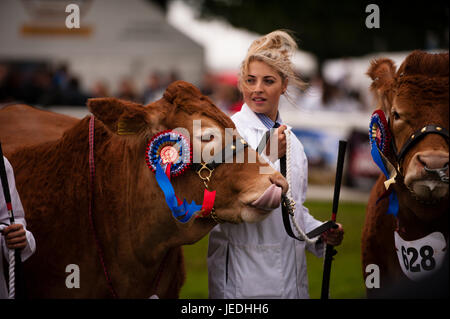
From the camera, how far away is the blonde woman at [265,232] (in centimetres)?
335

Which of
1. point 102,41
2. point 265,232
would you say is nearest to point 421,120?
point 265,232

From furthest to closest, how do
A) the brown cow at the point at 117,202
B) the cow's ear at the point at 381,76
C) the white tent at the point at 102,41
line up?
the white tent at the point at 102,41
the cow's ear at the point at 381,76
the brown cow at the point at 117,202

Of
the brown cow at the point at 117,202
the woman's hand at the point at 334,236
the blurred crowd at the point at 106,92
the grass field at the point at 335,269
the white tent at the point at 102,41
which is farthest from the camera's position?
the white tent at the point at 102,41

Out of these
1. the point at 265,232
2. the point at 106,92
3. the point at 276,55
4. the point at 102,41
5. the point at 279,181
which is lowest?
the point at 265,232

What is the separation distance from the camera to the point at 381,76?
371 centimetres

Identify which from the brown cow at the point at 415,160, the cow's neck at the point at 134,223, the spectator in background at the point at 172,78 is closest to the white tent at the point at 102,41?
the spectator in background at the point at 172,78

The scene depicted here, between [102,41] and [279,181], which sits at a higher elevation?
[102,41]

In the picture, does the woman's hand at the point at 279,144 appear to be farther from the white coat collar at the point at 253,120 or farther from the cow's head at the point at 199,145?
the cow's head at the point at 199,145

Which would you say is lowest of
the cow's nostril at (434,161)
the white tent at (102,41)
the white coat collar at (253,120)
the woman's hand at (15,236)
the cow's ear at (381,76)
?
the woman's hand at (15,236)

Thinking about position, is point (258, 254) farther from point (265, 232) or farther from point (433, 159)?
point (433, 159)

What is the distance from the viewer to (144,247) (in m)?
3.29

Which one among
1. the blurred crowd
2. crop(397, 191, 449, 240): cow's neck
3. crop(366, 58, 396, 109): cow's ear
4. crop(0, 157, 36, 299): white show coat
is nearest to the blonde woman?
crop(397, 191, 449, 240): cow's neck

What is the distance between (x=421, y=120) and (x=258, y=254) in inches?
48.3
